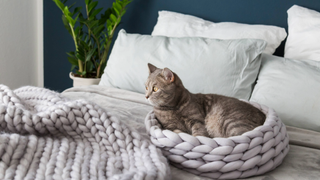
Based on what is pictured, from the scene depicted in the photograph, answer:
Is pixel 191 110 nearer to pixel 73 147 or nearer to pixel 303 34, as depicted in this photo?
pixel 73 147

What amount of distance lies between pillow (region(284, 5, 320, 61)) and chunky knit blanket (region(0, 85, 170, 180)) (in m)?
1.14

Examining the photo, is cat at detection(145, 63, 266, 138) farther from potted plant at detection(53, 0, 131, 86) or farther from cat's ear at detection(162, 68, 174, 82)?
potted plant at detection(53, 0, 131, 86)

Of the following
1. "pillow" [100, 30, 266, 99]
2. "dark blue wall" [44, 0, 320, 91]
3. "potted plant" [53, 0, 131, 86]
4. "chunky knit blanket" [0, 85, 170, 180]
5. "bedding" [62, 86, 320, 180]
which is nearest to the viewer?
"chunky knit blanket" [0, 85, 170, 180]

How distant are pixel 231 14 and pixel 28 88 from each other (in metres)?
1.46

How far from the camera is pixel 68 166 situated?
2.01 ft

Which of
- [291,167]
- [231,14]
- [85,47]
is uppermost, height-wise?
[231,14]

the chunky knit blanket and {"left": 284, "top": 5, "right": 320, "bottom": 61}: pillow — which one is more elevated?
{"left": 284, "top": 5, "right": 320, "bottom": 61}: pillow

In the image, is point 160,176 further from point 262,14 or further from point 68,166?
point 262,14

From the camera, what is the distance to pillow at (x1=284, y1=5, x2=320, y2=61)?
143cm

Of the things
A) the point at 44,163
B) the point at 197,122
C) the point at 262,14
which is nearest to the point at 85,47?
the point at 262,14

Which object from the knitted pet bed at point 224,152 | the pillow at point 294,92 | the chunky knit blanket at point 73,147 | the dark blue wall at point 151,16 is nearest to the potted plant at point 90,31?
the dark blue wall at point 151,16

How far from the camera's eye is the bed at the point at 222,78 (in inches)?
31.5

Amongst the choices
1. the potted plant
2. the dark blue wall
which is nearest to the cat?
the dark blue wall

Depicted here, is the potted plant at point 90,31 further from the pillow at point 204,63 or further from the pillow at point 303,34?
the pillow at point 303,34
